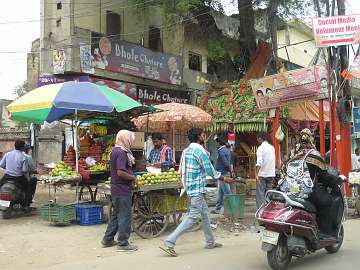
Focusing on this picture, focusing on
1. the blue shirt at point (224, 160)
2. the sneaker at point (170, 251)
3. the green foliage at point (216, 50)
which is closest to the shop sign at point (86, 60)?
the green foliage at point (216, 50)

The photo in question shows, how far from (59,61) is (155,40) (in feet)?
19.2

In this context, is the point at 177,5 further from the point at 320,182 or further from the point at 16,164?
the point at 320,182

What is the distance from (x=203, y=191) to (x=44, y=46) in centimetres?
1366

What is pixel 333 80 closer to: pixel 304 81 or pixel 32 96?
pixel 304 81

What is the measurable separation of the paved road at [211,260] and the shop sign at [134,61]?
38.2 feet

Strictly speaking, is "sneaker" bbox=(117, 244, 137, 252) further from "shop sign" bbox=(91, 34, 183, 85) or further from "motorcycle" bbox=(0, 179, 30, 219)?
"shop sign" bbox=(91, 34, 183, 85)

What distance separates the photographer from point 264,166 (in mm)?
10469

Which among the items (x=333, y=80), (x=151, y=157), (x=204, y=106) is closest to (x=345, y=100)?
(x=333, y=80)

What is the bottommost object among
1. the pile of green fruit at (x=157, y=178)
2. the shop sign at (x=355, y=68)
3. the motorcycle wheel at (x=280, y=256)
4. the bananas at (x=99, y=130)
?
the motorcycle wheel at (x=280, y=256)

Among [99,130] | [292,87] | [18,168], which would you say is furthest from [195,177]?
[292,87]

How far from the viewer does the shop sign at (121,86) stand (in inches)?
714

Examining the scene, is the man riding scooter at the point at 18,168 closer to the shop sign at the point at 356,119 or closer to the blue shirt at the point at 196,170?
the blue shirt at the point at 196,170

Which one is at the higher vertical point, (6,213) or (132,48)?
(132,48)

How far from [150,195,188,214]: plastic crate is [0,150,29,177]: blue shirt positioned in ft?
11.8
